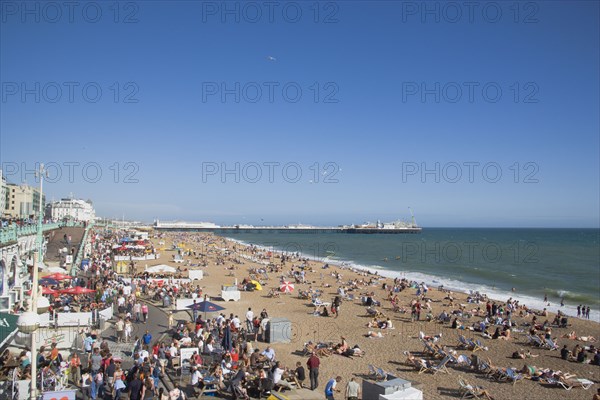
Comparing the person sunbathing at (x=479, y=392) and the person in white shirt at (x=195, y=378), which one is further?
the person sunbathing at (x=479, y=392)

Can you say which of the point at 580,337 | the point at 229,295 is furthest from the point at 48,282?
the point at 580,337

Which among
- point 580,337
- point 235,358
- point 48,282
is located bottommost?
point 580,337

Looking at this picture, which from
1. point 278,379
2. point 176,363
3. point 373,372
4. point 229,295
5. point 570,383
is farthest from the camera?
point 229,295

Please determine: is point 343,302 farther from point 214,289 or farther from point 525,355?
point 525,355

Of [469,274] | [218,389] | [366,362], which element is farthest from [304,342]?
[469,274]

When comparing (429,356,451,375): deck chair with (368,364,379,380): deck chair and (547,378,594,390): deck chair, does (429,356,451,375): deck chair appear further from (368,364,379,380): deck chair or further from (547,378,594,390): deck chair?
(547,378,594,390): deck chair

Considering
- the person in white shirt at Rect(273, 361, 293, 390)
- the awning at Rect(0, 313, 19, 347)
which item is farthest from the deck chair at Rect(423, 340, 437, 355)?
the awning at Rect(0, 313, 19, 347)

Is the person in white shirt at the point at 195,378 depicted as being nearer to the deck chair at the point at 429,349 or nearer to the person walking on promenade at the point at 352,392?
the person walking on promenade at the point at 352,392

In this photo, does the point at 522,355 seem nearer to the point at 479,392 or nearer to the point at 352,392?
the point at 479,392

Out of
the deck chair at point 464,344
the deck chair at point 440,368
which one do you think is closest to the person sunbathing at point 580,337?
the deck chair at point 464,344

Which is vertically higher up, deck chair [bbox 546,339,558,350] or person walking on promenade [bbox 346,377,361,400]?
person walking on promenade [bbox 346,377,361,400]

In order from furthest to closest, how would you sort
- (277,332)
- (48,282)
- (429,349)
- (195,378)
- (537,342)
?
(537,342), (48,282), (277,332), (429,349), (195,378)
